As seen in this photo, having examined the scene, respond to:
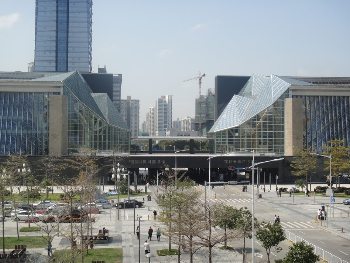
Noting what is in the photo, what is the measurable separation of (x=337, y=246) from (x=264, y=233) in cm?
1072

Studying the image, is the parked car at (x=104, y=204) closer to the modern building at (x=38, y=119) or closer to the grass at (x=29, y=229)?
the grass at (x=29, y=229)

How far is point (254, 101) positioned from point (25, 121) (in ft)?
151

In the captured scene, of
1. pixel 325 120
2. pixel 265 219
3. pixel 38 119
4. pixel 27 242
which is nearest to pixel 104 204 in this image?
pixel 265 219

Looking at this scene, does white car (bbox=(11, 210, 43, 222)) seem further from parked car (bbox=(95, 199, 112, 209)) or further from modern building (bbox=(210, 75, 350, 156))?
modern building (bbox=(210, 75, 350, 156))

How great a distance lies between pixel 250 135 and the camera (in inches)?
4094

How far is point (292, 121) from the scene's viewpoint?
99.7m

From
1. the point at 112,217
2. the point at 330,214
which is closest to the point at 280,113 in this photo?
the point at 330,214

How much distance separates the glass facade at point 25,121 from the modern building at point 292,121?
35.6m

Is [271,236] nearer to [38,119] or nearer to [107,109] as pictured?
[38,119]

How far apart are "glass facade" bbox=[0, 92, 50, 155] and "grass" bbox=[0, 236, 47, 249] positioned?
5027 centimetres

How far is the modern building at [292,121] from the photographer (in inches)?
3925

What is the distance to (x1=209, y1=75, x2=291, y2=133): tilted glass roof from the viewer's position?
10475 centimetres

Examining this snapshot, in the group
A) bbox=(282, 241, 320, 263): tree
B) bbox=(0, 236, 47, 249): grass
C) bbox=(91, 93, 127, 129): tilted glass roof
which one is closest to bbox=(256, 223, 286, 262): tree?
bbox=(282, 241, 320, 263): tree

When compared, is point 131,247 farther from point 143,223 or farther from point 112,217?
point 112,217
